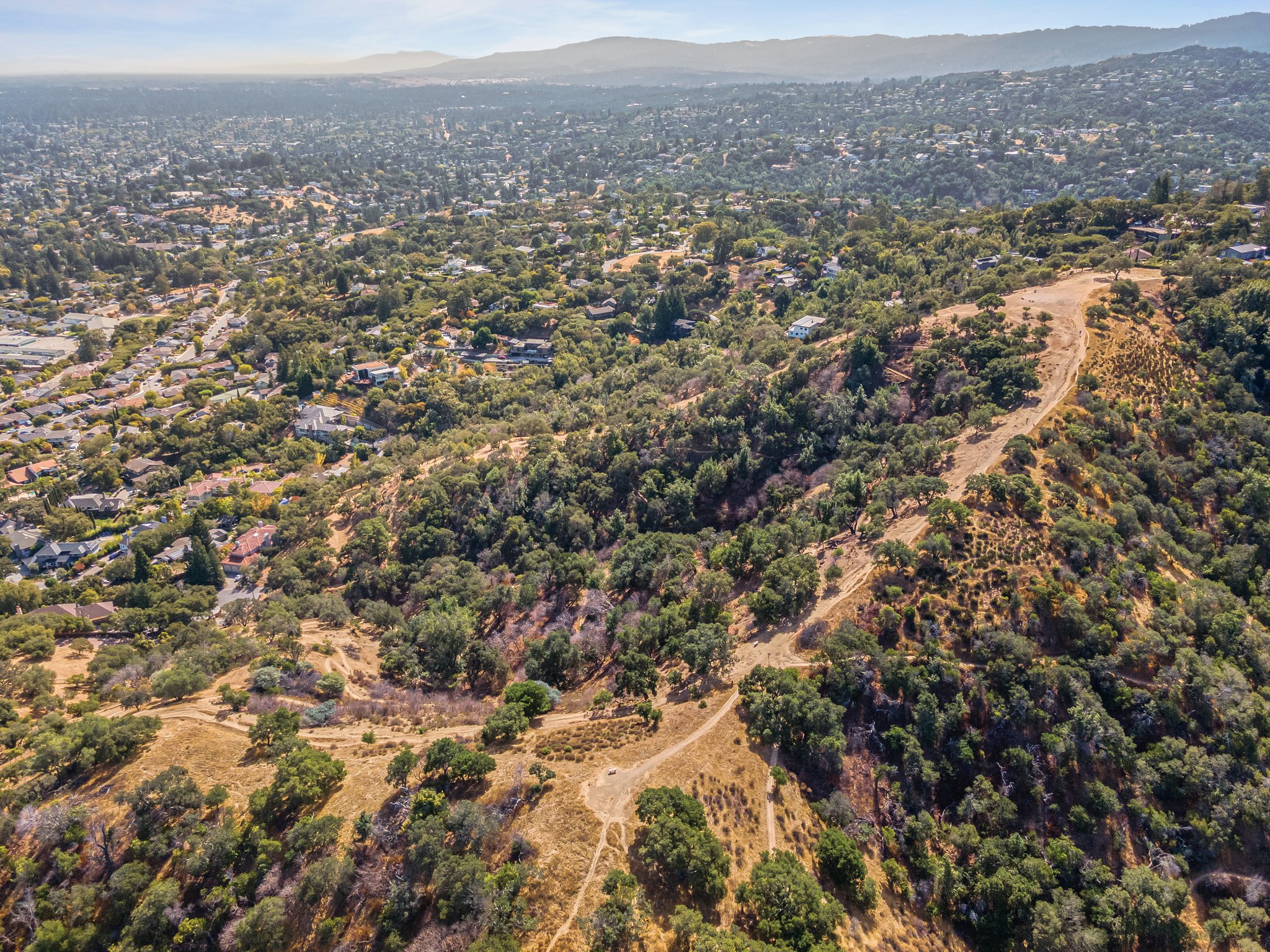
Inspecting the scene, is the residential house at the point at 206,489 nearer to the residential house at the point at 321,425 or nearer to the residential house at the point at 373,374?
the residential house at the point at 321,425

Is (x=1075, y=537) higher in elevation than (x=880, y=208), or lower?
lower

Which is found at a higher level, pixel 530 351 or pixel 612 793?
pixel 530 351

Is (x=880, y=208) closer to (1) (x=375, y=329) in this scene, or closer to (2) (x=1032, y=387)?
(2) (x=1032, y=387)

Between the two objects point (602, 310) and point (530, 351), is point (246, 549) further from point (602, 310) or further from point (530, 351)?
point (602, 310)

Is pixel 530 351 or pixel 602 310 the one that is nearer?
pixel 530 351

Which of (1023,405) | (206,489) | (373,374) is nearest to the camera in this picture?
(1023,405)

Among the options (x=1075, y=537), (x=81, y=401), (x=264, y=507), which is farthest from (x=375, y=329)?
(x=1075, y=537)

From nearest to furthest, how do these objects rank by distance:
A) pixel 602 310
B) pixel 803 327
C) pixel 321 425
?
pixel 803 327
pixel 321 425
pixel 602 310

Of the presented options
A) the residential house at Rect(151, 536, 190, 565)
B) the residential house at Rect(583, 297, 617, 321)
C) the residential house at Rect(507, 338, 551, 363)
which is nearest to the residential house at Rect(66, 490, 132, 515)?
the residential house at Rect(151, 536, 190, 565)

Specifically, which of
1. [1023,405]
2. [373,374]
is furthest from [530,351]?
[1023,405]
